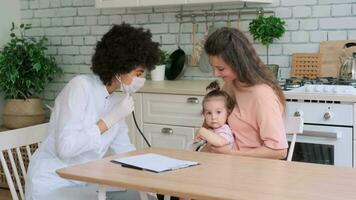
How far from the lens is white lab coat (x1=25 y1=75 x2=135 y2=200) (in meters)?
2.30

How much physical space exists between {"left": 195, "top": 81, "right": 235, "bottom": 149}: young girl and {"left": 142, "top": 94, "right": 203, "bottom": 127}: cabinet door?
1.05 metres

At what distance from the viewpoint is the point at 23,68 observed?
14.9 ft

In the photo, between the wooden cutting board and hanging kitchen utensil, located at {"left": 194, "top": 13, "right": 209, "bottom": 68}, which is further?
hanging kitchen utensil, located at {"left": 194, "top": 13, "right": 209, "bottom": 68}

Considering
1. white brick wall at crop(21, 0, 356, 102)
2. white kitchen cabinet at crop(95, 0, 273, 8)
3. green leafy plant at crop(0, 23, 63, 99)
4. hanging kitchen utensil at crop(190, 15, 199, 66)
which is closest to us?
white brick wall at crop(21, 0, 356, 102)

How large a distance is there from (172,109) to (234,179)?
1.89 m

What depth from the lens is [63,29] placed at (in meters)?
4.88

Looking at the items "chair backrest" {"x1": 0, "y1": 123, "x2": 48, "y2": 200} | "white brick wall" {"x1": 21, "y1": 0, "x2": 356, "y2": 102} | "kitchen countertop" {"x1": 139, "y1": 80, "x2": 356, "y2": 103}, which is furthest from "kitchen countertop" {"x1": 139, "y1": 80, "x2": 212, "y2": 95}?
"chair backrest" {"x1": 0, "y1": 123, "x2": 48, "y2": 200}

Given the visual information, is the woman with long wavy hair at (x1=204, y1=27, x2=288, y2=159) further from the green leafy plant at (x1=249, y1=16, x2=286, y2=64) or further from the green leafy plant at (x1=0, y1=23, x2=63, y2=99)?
the green leafy plant at (x1=0, y1=23, x2=63, y2=99)

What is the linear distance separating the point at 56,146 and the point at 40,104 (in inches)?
98.2

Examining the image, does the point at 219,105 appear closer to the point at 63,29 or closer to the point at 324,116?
the point at 324,116

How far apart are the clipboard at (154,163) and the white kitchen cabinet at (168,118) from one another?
56.0 inches

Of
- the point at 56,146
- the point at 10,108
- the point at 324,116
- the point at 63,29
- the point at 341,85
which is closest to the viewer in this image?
the point at 56,146

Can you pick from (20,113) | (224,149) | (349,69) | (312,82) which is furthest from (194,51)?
(224,149)

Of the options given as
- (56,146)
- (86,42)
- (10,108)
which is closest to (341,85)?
(56,146)
